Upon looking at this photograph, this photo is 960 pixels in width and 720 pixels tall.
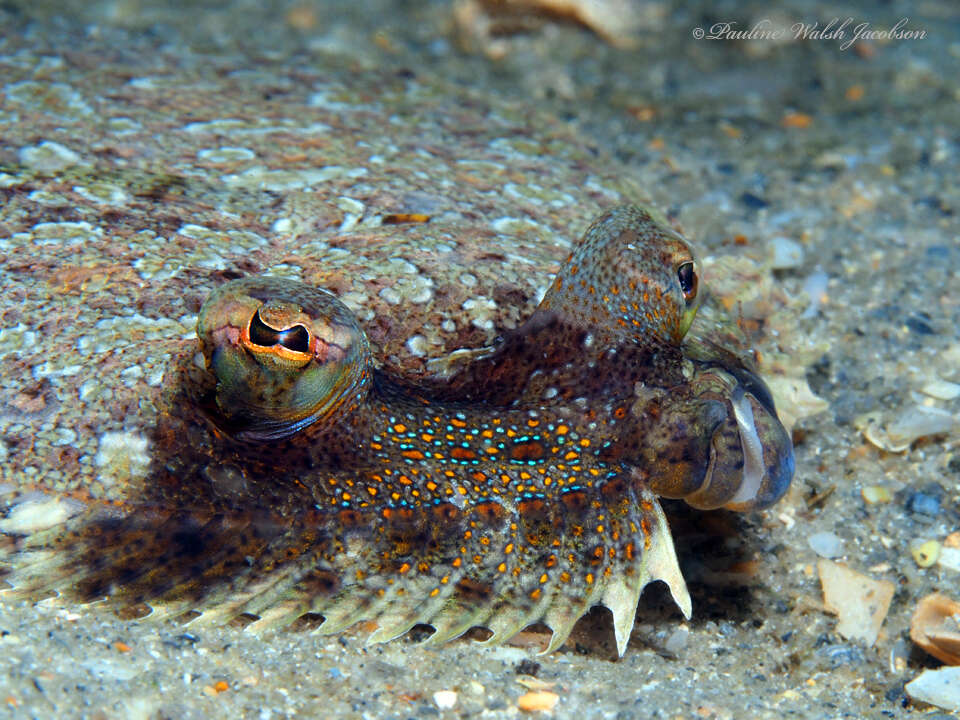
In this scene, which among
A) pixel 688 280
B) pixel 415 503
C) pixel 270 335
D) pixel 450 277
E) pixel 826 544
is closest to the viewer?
pixel 270 335

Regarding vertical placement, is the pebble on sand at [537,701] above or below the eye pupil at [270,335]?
below

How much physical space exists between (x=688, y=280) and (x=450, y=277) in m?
0.81

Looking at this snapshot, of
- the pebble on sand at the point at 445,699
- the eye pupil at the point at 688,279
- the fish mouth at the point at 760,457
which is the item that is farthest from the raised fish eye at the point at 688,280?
the pebble on sand at the point at 445,699

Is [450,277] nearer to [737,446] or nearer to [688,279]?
[688,279]

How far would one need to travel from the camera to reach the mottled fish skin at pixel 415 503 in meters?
2.51

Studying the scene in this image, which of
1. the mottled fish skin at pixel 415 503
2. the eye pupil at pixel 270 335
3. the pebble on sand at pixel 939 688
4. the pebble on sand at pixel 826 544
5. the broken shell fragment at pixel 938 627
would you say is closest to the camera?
the eye pupil at pixel 270 335

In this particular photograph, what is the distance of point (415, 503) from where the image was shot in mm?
2525

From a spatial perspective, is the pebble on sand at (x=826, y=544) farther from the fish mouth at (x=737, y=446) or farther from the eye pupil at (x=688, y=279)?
the eye pupil at (x=688, y=279)

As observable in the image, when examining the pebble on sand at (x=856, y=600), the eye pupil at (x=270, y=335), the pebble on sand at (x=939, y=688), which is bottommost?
the pebble on sand at (x=939, y=688)

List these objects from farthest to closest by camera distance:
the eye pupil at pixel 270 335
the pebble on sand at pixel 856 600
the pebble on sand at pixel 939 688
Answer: the pebble on sand at pixel 856 600 → the pebble on sand at pixel 939 688 → the eye pupil at pixel 270 335

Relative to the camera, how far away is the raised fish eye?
9.31ft

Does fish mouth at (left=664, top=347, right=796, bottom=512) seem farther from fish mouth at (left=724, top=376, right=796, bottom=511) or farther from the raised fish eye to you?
the raised fish eye

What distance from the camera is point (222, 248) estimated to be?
3078 millimetres

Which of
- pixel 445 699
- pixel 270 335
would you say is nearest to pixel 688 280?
pixel 270 335
